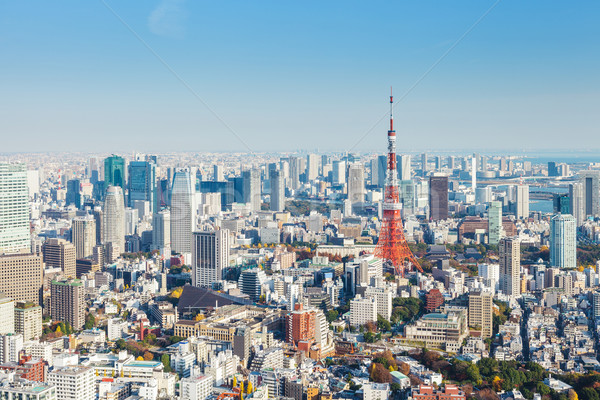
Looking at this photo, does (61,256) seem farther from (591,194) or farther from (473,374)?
(591,194)

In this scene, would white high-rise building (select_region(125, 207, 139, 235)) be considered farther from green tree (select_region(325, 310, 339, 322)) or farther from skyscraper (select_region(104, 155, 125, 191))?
green tree (select_region(325, 310, 339, 322))

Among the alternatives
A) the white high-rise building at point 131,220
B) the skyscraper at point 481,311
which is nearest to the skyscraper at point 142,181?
the white high-rise building at point 131,220

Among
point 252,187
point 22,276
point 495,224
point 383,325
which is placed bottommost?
point 383,325

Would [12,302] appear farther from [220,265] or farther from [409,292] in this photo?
[409,292]

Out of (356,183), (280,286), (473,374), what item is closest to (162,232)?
(280,286)

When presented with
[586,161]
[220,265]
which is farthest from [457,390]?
[586,161]

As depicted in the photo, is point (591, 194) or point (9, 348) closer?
point (9, 348)
